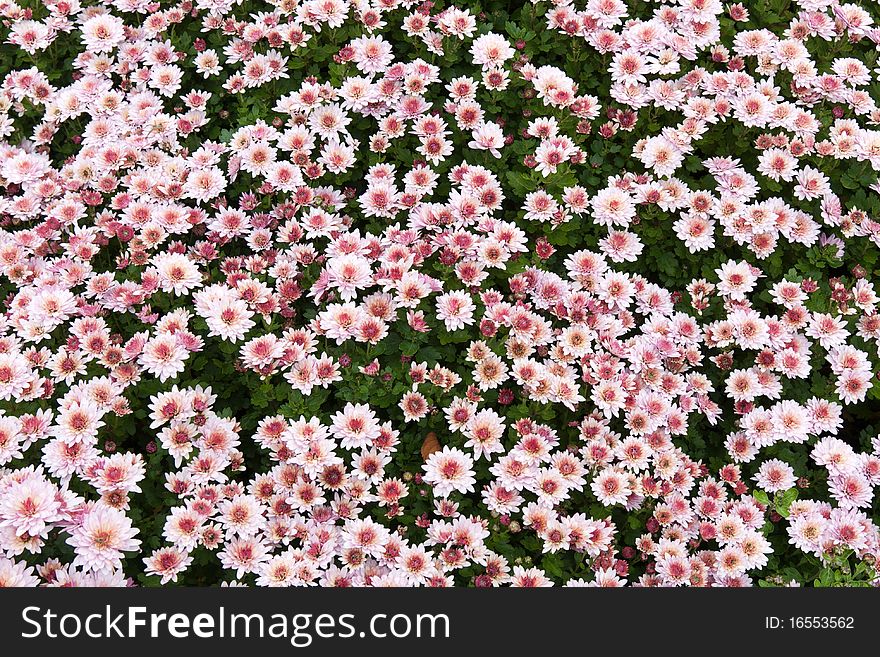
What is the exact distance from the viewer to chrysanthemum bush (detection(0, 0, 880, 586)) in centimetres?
353

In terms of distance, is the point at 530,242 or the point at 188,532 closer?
the point at 188,532

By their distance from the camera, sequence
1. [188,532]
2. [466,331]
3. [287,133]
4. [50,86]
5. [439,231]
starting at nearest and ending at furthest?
[188,532], [466,331], [439,231], [287,133], [50,86]

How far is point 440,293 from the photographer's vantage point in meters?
4.15

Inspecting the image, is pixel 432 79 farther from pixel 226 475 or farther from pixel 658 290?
pixel 226 475

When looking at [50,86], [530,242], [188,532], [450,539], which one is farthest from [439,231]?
[50,86]

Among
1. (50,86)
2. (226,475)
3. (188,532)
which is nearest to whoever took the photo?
(188,532)

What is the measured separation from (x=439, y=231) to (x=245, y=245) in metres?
1.13

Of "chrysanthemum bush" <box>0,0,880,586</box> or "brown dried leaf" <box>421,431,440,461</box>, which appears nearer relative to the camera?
→ "chrysanthemum bush" <box>0,0,880,586</box>

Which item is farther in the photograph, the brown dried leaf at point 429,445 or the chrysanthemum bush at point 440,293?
the brown dried leaf at point 429,445

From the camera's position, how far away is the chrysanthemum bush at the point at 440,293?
11.6 feet

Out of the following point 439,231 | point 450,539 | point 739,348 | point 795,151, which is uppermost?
point 795,151

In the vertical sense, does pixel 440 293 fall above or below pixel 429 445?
above

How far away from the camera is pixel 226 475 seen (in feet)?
12.1

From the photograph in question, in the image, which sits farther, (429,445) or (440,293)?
(440,293)
